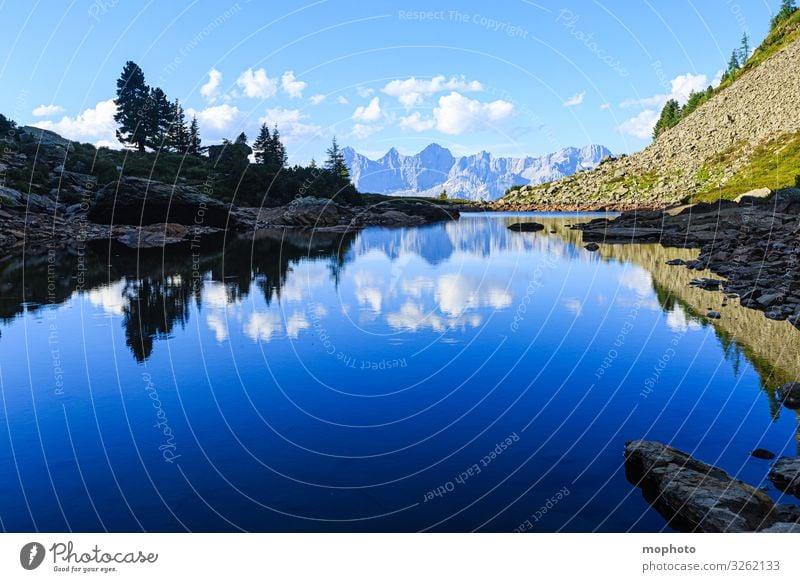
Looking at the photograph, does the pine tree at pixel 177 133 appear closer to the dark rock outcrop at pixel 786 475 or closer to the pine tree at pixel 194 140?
the pine tree at pixel 194 140

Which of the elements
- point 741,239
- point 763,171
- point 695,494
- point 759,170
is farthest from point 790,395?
point 759,170

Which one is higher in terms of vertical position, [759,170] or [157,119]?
[157,119]

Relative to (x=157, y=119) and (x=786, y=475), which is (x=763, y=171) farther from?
(x=157, y=119)

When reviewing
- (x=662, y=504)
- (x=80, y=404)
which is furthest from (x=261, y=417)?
(x=662, y=504)

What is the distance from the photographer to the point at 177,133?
478 ft

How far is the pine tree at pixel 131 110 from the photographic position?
133 metres

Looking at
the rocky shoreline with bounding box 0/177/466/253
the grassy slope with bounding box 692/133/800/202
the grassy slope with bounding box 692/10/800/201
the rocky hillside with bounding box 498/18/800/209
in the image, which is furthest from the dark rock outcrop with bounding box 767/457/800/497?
the rocky hillside with bounding box 498/18/800/209

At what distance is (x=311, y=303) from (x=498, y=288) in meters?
15.0

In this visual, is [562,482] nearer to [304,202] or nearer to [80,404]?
[80,404]

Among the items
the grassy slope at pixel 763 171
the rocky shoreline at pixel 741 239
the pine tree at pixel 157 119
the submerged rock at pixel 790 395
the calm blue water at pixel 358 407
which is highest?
the pine tree at pixel 157 119

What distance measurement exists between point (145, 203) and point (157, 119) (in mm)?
65373

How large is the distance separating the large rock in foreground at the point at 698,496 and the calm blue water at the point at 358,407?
0.52 meters

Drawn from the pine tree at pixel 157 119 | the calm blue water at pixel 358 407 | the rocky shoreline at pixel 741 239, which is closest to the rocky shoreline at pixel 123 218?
the calm blue water at pixel 358 407

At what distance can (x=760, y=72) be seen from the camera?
176750 mm
